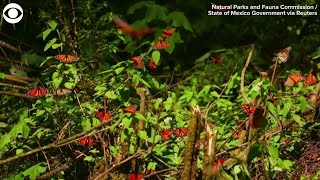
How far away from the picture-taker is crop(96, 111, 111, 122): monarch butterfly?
2.98 meters

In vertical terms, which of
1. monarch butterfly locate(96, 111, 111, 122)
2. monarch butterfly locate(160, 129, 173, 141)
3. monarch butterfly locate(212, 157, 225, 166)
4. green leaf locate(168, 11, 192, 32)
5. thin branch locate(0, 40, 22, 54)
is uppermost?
green leaf locate(168, 11, 192, 32)

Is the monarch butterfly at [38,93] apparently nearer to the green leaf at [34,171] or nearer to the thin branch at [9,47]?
the green leaf at [34,171]

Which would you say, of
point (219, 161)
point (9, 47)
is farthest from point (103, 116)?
point (9, 47)

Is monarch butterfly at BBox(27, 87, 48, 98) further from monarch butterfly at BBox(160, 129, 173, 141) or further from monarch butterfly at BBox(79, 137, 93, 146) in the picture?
monarch butterfly at BBox(160, 129, 173, 141)

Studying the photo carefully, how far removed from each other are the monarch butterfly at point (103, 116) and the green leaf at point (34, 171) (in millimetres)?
451

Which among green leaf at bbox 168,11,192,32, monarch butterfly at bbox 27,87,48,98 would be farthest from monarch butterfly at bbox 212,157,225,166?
green leaf at bbox 168,11,192,32

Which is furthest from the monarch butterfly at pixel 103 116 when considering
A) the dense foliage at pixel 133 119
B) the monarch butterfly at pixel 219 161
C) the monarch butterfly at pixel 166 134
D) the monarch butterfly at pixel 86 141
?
the monarch butterfly at pixel 219 161

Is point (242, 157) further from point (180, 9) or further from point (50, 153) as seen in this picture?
point (180, 9)

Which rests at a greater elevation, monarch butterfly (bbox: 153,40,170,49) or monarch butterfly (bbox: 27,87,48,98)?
monarch butterfly (bbox: 153,40,170,49)

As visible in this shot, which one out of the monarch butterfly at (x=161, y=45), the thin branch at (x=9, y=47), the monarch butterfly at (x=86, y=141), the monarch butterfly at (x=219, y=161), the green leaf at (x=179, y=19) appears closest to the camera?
the monarch butterfly at (x=219, y=161)

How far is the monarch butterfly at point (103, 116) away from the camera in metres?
2.98

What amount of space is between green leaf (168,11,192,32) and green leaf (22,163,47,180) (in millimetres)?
2194

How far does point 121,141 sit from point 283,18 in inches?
112

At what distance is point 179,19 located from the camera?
4617 mm
